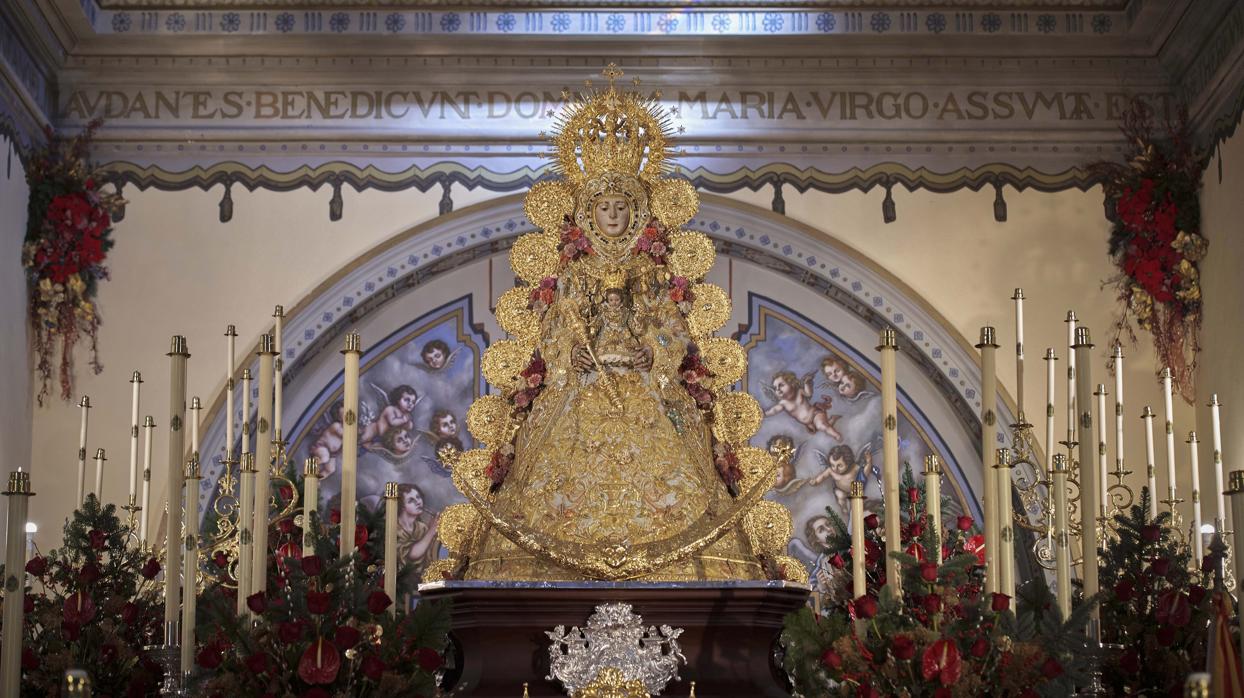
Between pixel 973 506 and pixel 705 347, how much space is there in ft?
12.7

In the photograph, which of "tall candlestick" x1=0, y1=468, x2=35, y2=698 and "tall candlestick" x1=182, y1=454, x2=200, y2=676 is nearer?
"tall candlestick" x1=0, y1=468, x2=35, y2=698

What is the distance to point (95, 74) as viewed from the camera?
34.9 feet

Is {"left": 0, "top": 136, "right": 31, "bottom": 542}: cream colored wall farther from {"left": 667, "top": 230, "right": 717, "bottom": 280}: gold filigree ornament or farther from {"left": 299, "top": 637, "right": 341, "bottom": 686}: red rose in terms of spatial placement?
{"left": 299, "top": 637, "right": 341, "bottom": 686}: red rose

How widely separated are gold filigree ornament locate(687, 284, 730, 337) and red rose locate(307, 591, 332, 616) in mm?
2545

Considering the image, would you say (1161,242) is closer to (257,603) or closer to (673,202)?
(673,202)

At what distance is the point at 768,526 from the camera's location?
655 cm

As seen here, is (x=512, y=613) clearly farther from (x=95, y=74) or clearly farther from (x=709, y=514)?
(x=95, y=74)

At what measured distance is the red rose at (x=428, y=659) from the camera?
4.89m

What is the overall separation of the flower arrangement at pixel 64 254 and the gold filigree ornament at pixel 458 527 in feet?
14.7

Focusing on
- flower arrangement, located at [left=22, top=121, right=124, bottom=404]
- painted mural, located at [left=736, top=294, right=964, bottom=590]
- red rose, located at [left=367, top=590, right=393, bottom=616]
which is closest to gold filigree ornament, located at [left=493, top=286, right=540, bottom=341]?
red rose, located at [left=367, top=590, right=393, bottom=616]

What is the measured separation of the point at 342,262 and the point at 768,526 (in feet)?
15.3

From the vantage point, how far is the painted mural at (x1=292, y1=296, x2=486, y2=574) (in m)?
10.3

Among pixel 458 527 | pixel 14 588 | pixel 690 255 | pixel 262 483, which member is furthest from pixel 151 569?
pixel 690 255

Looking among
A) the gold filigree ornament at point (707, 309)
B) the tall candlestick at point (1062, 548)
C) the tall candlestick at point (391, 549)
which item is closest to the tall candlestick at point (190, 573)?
the tall candlestick at point (391, 549)
